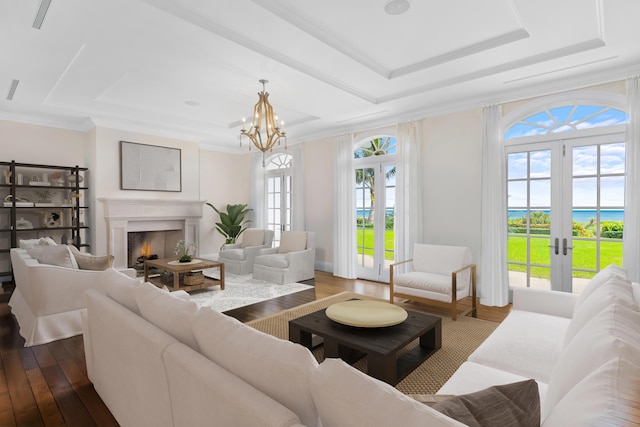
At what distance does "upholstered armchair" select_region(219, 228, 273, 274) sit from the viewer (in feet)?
21.2

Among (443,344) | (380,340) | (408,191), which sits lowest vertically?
(443,344)

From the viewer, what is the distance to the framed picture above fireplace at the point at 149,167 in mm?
6371

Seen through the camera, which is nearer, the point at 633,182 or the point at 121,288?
the point at 121,288

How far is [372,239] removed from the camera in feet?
20.5

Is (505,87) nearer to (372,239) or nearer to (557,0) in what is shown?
(557,0)

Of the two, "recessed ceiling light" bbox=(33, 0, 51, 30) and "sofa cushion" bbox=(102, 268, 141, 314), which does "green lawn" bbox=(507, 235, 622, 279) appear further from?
"recessed ceiling light" bbox=(33, 0, 51, 30)

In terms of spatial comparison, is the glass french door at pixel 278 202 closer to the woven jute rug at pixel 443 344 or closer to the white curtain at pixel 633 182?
the woven jute rug at pixel 443 344

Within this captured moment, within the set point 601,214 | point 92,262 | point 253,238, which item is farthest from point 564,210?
point 92,262

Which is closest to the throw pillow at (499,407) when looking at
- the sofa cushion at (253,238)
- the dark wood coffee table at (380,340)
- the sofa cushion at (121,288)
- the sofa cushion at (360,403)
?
the sofa cushion at (360,403)

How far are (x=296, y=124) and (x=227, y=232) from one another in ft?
10.2

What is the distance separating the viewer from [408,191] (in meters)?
5.47

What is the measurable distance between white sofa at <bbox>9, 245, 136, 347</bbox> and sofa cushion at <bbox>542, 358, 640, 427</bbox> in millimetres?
3469

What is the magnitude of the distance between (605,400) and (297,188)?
6.74 m

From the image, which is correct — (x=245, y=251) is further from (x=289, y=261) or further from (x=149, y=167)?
(x=149, y=167)
